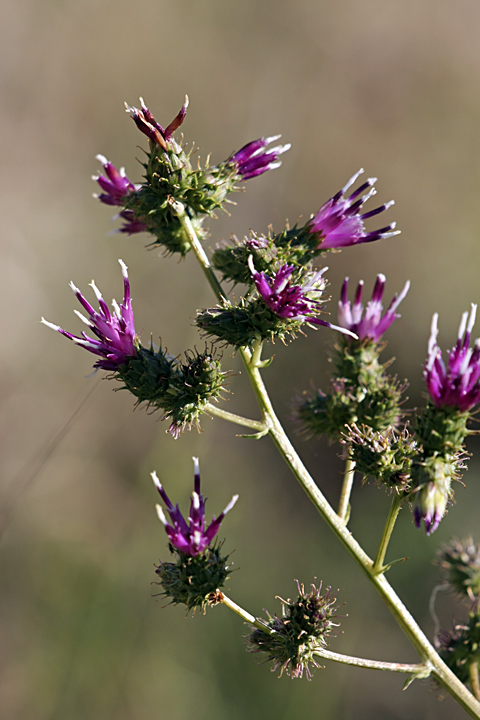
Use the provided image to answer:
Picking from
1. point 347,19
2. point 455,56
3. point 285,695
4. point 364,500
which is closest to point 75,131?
point 347,19

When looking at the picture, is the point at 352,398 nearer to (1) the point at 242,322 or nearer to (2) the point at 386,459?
Answer: (2) the point at 386,459

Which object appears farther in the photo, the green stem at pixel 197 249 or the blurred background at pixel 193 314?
the blurred background at pixel 193 314

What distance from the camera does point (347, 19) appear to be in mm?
8617

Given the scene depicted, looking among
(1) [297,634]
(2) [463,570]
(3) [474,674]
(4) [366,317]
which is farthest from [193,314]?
(3) [474,674]

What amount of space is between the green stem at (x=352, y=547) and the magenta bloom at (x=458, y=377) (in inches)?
29.1

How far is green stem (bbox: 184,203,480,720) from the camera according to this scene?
9.50ft

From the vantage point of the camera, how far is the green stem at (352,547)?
2.89 m

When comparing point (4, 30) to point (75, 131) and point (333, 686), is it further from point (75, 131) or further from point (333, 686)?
point (333, 686)

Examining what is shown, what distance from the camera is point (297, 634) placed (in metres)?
2.84

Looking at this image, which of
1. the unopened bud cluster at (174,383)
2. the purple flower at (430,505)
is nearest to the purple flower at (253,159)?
the unopened bud cluster at (174,383)

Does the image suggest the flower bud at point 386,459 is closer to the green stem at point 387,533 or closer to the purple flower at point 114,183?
the green stem at point 387,533

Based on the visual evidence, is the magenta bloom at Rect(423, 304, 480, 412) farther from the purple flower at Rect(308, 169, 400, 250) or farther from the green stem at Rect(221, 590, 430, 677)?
the green stem at Rect(221, 590, 430, 677)

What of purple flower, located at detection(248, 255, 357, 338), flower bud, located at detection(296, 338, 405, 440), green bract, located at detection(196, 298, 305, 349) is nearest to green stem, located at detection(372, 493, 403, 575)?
flower bud, located at detection(296, 338, 405, 440)

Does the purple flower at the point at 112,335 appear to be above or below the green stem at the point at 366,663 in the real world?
above
